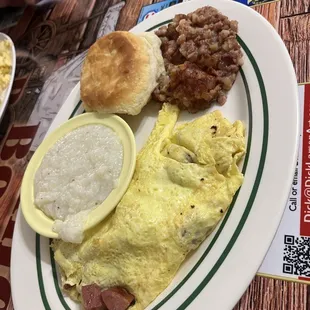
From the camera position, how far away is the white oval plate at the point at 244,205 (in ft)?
4.91

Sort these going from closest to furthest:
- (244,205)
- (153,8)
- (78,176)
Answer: (244,205) < (78,176) < (153,8)

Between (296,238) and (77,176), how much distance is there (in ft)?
3.26

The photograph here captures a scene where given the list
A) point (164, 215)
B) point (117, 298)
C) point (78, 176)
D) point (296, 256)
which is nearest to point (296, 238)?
point (296, 256)

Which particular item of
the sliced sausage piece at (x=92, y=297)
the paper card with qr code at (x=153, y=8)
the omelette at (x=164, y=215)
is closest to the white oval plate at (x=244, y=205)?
the omelette at (x=164, y=215)

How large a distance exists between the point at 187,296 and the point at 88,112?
3.56ft

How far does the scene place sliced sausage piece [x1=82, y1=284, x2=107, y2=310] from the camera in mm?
1657

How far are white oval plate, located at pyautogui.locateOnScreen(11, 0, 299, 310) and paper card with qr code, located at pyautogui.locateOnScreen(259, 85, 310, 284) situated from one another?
0.21m

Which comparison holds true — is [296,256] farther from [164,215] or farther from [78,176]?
[78,176]

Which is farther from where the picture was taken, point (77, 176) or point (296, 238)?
point (77, 176)

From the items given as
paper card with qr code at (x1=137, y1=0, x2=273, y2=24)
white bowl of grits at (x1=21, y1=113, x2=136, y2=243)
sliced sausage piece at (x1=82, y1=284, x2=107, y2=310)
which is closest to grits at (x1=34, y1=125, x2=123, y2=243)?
white bowl of grits at (x1=21, y1=113, x2=136, y2=243)

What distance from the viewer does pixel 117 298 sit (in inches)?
64.1

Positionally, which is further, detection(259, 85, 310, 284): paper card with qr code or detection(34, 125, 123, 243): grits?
detection(34, 125, 123, 243): grits

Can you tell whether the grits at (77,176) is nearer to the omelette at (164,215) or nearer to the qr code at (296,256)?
the omelette at (164,215)

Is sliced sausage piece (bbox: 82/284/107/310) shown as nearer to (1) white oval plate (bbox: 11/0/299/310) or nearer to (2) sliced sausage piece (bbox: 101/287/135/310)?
(2) sliced sausage piece (bbox: 101/287/135/310)
